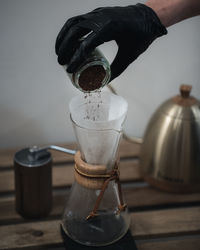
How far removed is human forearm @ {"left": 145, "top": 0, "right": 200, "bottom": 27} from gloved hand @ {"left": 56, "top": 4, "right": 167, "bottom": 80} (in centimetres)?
4

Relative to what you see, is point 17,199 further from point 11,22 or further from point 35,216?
point 11,22

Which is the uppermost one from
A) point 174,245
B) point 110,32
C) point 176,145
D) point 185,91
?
point 110,32

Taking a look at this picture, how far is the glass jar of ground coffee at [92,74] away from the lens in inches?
22.7

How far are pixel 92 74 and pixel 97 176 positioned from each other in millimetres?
179

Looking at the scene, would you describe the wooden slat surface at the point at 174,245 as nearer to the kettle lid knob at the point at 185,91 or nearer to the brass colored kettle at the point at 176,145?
the brass colored kettle at the point at 176,145

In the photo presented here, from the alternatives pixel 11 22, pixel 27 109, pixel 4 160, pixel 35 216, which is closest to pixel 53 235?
pixel 35 216

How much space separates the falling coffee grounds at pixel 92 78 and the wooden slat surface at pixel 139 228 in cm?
30

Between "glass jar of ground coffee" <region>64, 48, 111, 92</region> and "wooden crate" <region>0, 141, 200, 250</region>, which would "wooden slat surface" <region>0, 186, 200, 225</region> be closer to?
"wooden crate" <region>0, 141, 200, 250</region>

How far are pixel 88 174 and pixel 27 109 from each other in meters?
0.44

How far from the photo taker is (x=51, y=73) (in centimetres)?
99

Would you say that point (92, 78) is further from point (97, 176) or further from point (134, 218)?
point (134, 218)

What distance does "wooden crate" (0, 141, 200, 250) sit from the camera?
0.71 metres

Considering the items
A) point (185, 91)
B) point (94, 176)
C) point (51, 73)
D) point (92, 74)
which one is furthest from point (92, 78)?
point (51, 73)

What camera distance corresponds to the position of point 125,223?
72cm
